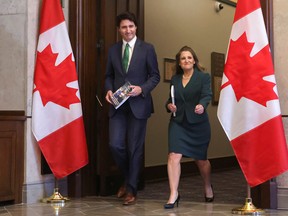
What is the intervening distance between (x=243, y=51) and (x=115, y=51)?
124 centimetres

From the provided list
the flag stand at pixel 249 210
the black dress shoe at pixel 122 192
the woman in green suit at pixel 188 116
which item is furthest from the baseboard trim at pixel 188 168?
the flag stand at pixel 249 210

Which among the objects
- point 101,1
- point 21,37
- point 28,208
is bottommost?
point 28,208

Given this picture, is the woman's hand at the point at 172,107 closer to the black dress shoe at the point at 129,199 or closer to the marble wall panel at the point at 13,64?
the black dress shoe at the point at 129,199

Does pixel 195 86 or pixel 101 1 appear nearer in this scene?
pixel 195 86

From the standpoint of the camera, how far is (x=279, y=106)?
3.98 meters

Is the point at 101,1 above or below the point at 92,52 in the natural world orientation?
above

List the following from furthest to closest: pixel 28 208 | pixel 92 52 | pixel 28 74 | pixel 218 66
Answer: pixel 218 66 → pixel 92 52 → pixel 28 74 → pixel 28 208

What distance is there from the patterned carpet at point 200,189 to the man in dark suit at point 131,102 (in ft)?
2.27

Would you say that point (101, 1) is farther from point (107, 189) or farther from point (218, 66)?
point (218, 66)

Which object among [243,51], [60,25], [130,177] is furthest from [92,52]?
[243,51]

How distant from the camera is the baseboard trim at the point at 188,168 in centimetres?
661

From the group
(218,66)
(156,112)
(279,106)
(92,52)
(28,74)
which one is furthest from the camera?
(218,66)

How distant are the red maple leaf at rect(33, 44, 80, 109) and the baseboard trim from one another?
2.09 m

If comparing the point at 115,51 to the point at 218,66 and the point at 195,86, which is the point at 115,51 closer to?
the point at 195,86
